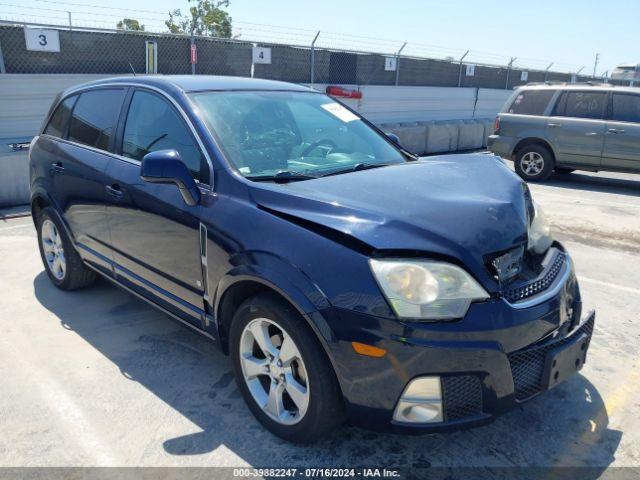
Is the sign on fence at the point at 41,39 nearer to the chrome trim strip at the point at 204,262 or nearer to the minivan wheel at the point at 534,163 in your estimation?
the chrome trim strip at the point at 204,262

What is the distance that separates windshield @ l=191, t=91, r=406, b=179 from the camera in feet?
9.73

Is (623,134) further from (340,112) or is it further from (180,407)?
(180,407)

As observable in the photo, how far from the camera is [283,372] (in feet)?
8.32

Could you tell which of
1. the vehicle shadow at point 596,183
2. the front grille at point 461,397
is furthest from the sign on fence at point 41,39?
the front grille at point 461,397

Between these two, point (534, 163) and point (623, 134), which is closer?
point (623, 134)

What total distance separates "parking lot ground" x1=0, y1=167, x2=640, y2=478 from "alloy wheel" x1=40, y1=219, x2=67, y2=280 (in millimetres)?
206

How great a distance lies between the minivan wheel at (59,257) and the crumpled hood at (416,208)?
246cm

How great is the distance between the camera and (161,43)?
40.5ft

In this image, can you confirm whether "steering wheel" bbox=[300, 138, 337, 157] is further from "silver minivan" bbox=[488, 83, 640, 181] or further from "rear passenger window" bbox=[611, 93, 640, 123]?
"rear passenger window" bbox=[611, 93, 640, 123]

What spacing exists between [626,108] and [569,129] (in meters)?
0.95

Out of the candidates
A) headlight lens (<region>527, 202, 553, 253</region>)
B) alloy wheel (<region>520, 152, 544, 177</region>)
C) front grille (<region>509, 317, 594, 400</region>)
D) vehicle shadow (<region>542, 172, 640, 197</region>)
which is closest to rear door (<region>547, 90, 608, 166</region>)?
alloy wheel (<region>520, 152, 544, 177</region>)

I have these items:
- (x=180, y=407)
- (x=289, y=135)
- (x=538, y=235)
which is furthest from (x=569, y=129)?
(x=180, y=407)

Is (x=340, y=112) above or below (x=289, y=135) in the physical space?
above

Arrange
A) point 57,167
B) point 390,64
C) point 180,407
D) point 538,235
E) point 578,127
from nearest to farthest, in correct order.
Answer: point 538,235
point 180,407
point 57,167
point 578,127
point 390,64
